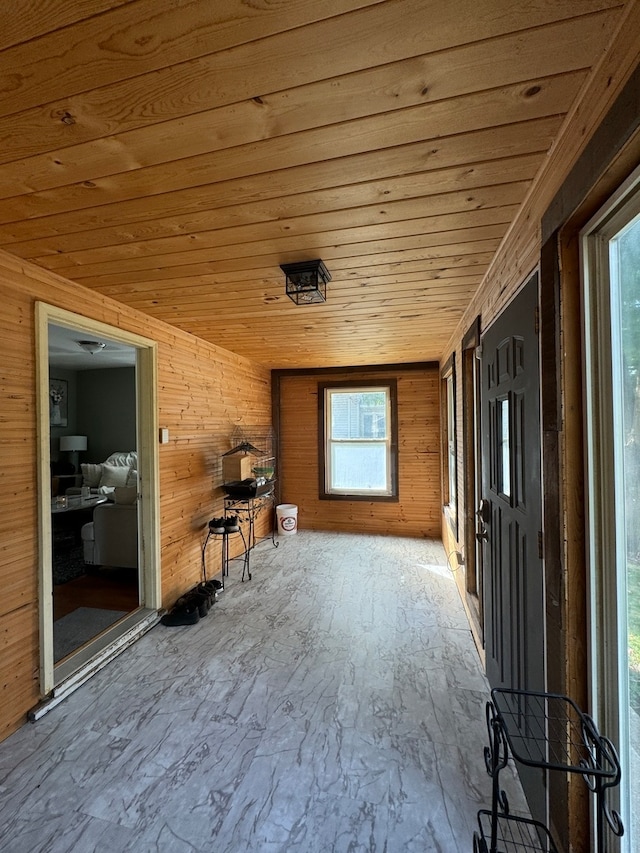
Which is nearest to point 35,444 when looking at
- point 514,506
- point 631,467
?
point 514,506

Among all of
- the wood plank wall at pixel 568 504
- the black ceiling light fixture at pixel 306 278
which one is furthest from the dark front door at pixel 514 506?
the black ceiling light fixture at pixel 306 278

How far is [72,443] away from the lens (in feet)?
19.9

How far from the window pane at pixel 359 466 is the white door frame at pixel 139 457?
2.97m

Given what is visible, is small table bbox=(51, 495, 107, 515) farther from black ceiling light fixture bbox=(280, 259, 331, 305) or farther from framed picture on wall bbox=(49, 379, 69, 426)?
black ceiling light fixture bbox=(280, 259, 331, 305)

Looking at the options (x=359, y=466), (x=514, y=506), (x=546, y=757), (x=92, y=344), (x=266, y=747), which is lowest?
(x=266, y=747)

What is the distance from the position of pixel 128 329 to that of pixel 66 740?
2.45 m

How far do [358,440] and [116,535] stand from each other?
3287mm

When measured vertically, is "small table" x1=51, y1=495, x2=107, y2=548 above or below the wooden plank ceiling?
below

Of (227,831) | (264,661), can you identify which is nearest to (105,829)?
(227,831)

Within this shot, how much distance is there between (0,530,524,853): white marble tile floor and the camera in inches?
52.1

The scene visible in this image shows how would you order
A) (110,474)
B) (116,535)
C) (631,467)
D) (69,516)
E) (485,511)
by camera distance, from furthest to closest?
(110,474)
(69,516)
(116,535)
(485,511)
(631,467)

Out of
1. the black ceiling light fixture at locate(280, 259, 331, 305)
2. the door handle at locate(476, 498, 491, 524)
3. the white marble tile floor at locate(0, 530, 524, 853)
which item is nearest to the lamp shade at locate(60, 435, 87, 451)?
the white marble tile floor at locate(0, 530, 524, 853)

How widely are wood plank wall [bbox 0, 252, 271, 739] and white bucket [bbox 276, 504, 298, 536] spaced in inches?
56.3

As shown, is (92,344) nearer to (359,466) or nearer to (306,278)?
(306,278)
